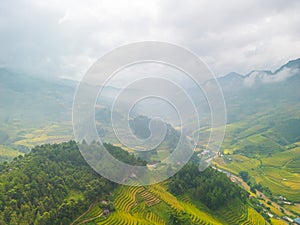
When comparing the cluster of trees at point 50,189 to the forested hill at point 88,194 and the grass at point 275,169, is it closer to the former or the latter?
the forested hill at point 88,194

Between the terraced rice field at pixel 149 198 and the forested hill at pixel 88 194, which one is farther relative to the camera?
the terraced rice field at pixel 149 198

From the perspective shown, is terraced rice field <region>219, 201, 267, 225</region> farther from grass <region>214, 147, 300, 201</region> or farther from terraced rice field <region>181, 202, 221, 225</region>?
grass <region>214, 147, 300, 201</region>

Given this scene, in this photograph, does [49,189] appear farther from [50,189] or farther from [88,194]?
[88,194]

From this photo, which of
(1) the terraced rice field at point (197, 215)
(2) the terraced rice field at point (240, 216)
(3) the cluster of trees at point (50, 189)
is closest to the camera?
(3) the cluster of trees at point (50, 189)

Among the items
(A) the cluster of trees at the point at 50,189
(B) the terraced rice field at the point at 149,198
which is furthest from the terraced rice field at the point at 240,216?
(A) the cluster of trees at the point at 50,189

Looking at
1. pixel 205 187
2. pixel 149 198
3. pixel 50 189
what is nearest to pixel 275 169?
pixel 205 187

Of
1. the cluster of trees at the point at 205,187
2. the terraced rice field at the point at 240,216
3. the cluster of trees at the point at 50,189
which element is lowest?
the cluster of trees at the point at 50,189

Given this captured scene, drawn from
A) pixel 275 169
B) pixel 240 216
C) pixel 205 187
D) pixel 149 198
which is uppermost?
pixel 275 169

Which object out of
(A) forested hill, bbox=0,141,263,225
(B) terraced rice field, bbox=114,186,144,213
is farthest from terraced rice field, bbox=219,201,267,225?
(B) terraced rice field, bbox=114,186,144,213
